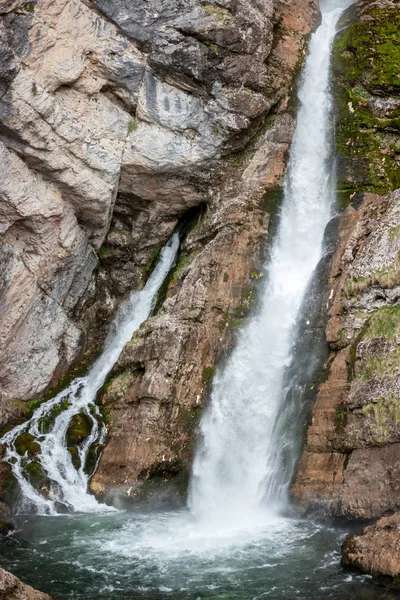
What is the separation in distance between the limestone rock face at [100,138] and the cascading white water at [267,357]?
76.7 inches

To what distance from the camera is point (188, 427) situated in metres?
17.5

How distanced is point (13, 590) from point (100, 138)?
13916mm

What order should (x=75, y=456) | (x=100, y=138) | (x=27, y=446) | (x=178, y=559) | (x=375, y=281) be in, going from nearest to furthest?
(x=178, y=559)
(x=375, y=281)
(x=27, y=446)
(x=75, y=456)
(x=100, y=138)

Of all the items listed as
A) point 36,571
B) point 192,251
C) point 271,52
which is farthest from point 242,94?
point 36,571

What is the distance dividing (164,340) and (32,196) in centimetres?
567

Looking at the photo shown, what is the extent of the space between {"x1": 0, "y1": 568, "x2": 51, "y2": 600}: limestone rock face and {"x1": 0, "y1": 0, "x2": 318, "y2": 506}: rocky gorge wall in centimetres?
735

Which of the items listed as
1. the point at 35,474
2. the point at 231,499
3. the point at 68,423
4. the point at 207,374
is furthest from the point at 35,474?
the point at 207,374

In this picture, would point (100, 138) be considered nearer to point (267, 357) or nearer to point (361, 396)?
point (267, 357)

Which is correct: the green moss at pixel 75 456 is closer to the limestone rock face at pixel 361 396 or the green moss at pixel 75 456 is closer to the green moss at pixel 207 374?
the green moss at pixel 207 374

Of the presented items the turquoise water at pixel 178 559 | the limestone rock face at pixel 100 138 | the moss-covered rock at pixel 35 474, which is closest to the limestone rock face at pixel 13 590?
the turquoise water at pixel 178 559

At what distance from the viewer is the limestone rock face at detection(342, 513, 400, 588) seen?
431 inches

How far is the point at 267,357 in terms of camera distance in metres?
17.9

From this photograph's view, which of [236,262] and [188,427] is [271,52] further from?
[188,427]

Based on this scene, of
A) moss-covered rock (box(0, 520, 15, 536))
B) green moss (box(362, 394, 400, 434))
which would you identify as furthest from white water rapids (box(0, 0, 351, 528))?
green moss (box(362, 394, 400, 434))
